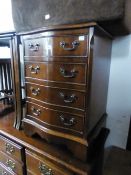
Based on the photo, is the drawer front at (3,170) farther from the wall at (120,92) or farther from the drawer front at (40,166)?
the wall at (120,92)

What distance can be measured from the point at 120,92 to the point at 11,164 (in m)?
0.94

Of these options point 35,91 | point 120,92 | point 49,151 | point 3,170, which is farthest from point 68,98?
point 3,170

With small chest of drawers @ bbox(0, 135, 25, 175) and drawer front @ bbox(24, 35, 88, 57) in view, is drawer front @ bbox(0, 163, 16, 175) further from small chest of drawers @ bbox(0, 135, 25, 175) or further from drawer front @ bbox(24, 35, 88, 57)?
drawer front @ bbox(24, 35, 88, 57)

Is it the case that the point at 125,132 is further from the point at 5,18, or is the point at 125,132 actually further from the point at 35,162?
the point at 5,18

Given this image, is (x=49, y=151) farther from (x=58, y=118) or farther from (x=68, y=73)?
(x=68, y=73)

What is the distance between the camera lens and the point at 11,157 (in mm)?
1075

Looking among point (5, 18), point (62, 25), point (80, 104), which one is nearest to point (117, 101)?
point (80, 104)

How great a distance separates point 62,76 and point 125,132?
66cm

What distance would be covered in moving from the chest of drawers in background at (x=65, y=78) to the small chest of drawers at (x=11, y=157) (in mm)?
257

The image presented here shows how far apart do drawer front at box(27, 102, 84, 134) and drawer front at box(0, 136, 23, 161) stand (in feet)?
0.86

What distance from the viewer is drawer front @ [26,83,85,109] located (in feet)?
2.43

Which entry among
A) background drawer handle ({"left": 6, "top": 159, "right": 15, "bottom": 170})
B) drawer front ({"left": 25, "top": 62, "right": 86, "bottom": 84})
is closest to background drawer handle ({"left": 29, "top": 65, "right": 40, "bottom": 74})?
drawer front ({"left": 25, "top": 62, "right": 86, "bottom": 84})

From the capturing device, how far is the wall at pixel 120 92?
0.98m

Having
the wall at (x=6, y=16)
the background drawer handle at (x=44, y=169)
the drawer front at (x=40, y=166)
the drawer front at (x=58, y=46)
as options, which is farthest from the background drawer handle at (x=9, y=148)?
the wall at (x=6, y=16)
